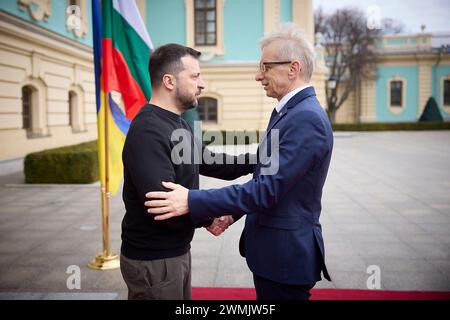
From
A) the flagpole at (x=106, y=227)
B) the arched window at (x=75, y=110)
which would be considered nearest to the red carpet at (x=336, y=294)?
the flagpole at (x=106, y=227)

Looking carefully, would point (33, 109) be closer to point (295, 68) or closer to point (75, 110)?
point (75, 110)

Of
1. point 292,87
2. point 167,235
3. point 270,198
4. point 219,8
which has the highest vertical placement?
point 219,8

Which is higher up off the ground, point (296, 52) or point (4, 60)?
point (4, 60)

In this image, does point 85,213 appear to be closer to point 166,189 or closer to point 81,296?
point 81,296

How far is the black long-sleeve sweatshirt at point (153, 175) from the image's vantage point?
2.19 metres

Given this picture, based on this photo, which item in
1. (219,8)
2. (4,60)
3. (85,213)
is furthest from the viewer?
(219,8)

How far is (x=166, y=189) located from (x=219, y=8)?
795 inches

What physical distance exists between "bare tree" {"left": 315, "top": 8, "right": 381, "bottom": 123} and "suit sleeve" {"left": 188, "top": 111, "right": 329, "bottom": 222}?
33.4 metres

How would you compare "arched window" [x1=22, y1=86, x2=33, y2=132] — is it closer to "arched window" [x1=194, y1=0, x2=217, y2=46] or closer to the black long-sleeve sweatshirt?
"arched window" [x1=194, y1=0, x2=217, y2=46]

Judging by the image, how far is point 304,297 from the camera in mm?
2355

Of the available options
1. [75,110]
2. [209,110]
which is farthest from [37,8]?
[209,110]

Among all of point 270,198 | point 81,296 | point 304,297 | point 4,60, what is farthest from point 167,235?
point 4,60

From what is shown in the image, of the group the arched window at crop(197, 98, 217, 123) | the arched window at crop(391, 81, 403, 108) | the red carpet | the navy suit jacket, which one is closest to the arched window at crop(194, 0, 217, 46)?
the arched window at crop(197, 98, 217, 123)

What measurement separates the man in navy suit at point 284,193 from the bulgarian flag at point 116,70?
7.56ft
